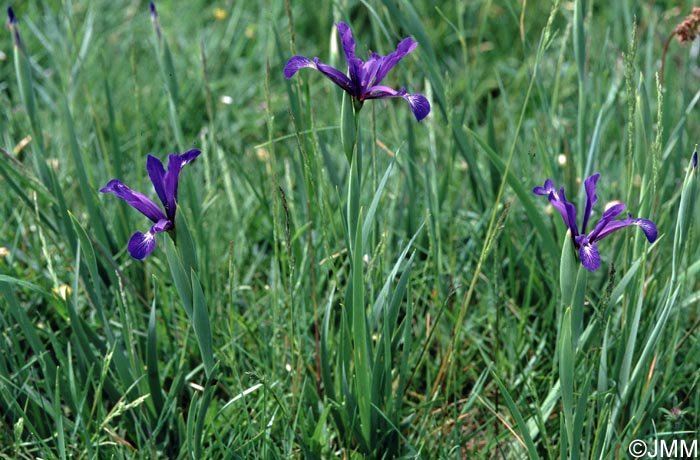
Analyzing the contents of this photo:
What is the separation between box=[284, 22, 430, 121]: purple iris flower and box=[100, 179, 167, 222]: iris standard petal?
0.32 m

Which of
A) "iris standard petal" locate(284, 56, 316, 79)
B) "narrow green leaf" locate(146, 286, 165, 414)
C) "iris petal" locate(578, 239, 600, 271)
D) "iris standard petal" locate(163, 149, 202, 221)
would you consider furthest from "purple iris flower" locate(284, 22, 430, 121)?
"narrow green leaf" locate(146, 286, 165, 414)

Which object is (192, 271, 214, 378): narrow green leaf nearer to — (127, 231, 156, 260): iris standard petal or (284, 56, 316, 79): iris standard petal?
(127, 231, 156, 260): iris standard petal

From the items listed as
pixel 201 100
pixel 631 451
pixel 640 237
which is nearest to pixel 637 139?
pixel 640 237

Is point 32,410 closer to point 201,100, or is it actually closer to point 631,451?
point 631,451

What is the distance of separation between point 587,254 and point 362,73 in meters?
0.48

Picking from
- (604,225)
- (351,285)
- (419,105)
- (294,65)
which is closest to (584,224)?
(604,225)

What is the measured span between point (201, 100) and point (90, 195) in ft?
4.03

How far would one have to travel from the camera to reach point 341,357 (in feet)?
5.35

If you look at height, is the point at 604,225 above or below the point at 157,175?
below

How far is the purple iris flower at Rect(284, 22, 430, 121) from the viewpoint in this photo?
1.36 metres

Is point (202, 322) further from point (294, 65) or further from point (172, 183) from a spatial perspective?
point (294, 65)

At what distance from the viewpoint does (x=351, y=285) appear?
1.56m

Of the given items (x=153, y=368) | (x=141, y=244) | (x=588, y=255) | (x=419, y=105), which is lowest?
(x=153, y=368)

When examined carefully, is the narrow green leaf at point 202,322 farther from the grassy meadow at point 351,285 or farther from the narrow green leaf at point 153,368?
the narrow green leaf at point 153,368
